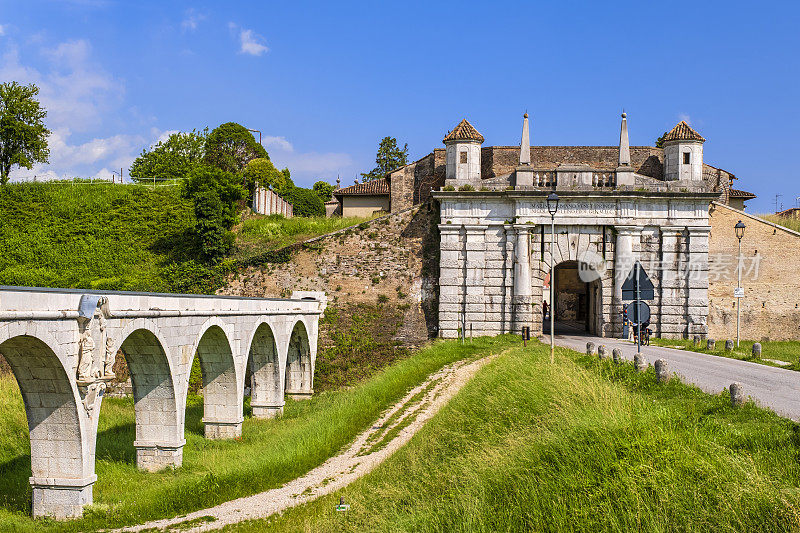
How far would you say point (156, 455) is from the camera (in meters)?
15.0

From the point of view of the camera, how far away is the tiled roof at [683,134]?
90.9ft

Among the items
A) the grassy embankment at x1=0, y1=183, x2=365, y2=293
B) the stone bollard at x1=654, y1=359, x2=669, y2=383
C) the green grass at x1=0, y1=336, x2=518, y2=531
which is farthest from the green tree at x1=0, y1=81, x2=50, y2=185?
the stone bollard at x1=654, y1=359, x2=669, y2=383

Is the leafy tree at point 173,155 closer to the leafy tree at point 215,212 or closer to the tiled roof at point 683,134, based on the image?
the leafy tree at point 215,212

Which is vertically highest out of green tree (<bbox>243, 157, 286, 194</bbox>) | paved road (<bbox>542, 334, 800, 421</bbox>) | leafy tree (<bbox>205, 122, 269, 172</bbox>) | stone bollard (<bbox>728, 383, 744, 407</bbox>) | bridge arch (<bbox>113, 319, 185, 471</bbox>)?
leafy tree (<bbox>205, 122, 269, 172</bbox>)

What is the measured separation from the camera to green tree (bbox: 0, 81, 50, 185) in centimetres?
3884

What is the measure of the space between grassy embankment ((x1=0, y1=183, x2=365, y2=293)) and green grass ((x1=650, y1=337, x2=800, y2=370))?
54.8 feet

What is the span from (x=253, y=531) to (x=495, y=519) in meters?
4.16

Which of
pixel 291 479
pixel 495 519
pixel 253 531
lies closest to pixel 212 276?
pixel 291 479

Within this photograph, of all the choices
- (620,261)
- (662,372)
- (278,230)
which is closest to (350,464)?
(662,372)

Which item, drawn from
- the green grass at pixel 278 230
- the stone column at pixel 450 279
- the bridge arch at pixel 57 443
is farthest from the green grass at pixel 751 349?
the bridge arch at pixel 57 443

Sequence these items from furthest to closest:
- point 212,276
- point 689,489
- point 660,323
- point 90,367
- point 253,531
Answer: point 212,276 < point 660,323 < point 90,367 < point 253,531 < point 689,489

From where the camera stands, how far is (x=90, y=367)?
11.8m

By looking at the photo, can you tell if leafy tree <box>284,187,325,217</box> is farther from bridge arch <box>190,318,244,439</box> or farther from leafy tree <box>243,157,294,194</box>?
bridge arch <box>190,318,244,439</box>

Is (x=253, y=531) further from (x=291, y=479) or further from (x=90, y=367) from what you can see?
(x=90, y=367)
